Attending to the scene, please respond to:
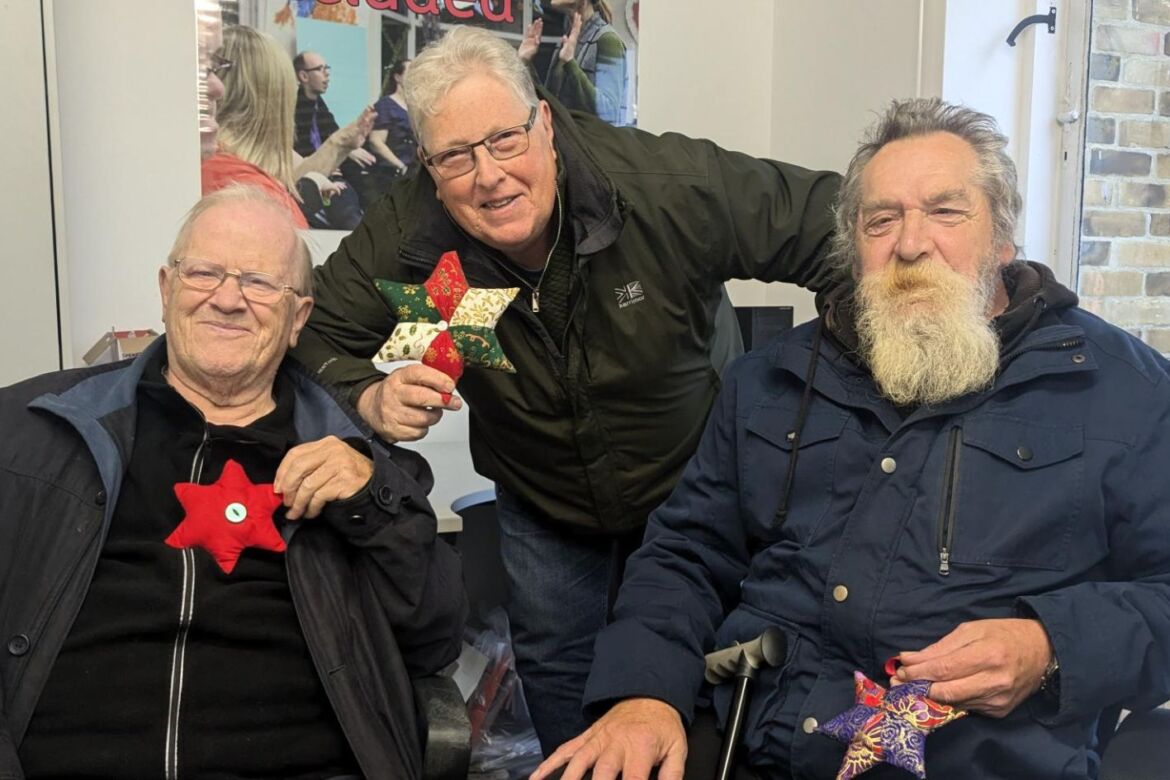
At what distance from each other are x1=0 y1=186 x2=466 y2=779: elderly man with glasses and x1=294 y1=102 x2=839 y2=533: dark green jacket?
19cm

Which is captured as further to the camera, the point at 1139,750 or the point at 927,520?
the point at 927,520

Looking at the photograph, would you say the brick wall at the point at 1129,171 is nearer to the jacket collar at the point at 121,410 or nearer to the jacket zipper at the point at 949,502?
the jacket zipper at the point at 949,502

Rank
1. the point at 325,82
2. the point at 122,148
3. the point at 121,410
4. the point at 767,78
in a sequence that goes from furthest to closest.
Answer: the point at 767,78, the point at 325,82, the point at 122,148, the point at 121,410

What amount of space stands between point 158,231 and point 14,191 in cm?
44

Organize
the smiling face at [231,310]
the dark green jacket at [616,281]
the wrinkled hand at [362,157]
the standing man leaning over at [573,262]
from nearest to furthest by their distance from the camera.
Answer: the smiling face at [231,310] → the standing man leaning over at [573,262] → the dark green jacket at [616,281] → the wrinkled hand at [362,157]

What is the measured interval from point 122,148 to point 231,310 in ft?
4.43

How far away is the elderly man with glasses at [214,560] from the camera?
1.42 m

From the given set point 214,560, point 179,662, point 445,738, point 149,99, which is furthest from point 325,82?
point 445,738

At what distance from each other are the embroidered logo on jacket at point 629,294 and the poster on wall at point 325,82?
3.54ft

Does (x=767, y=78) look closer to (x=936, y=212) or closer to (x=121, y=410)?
(x=936, y=212)

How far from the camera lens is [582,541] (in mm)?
2164

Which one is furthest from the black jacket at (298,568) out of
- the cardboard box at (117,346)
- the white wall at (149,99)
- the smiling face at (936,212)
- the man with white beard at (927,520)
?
the white wall at (149,99)

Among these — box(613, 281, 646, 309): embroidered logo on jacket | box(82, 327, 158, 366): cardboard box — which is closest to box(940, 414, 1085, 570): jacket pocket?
box(613, 281, 646, 309): embroidered logo on jacket

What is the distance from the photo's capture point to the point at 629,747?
1.32 m
